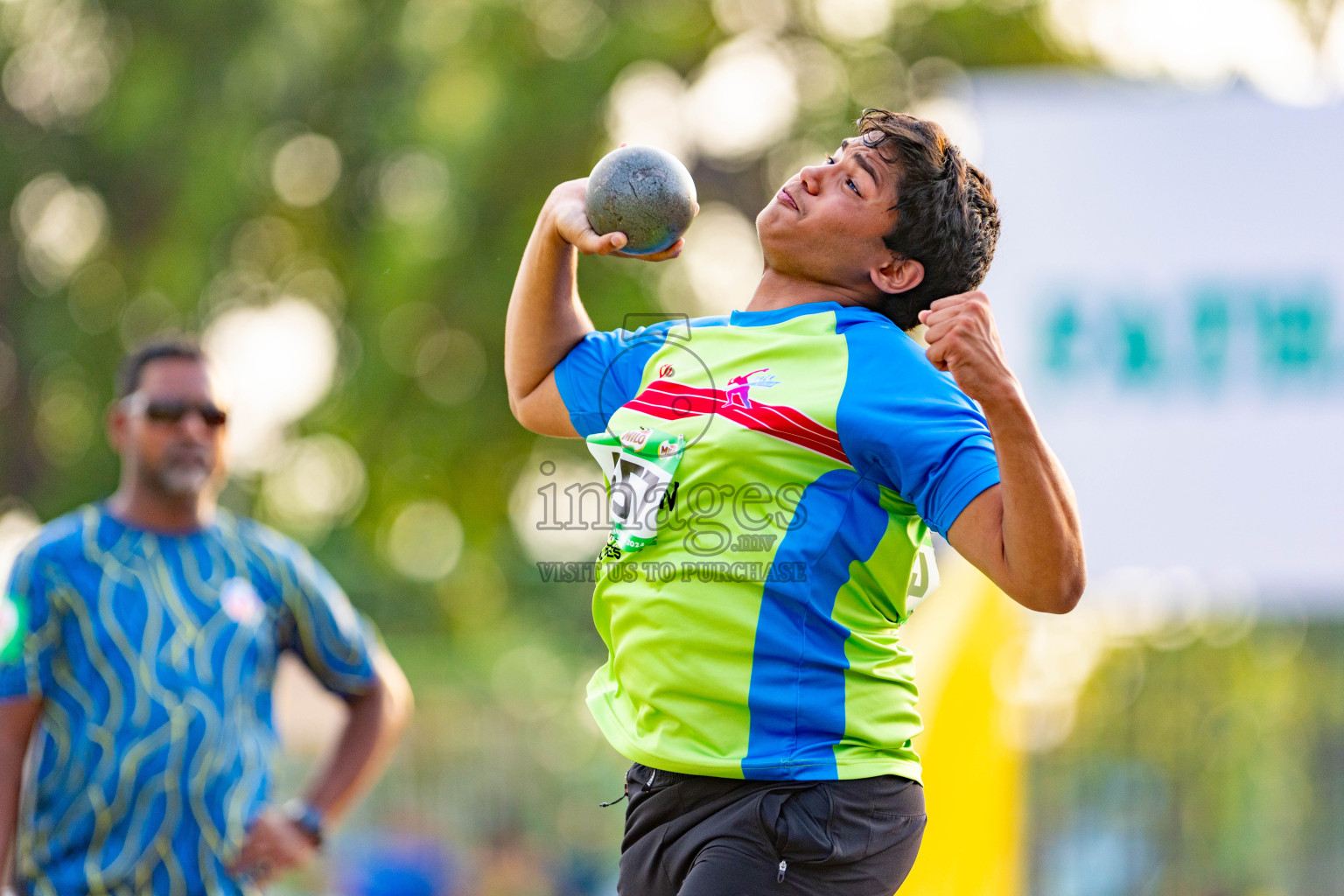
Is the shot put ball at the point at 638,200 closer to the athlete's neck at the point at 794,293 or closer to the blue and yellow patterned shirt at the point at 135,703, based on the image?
the athlete's neck at the point at 794,293

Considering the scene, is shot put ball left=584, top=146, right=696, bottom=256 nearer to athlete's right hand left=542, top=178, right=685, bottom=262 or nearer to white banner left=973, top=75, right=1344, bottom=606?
athlete's right hand left=542, top=178, right=685, bottom=262

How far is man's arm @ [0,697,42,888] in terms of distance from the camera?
4211 mm

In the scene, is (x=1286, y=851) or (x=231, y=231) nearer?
(x=1286, y=851)

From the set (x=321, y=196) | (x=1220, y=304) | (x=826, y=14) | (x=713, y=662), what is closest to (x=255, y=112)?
(x=321, y=196)

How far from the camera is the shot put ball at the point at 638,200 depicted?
2.86 meters

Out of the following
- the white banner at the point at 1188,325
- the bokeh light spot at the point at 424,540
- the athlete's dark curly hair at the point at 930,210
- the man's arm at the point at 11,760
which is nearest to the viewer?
the athlete's dark curly hair at the point at 930,210

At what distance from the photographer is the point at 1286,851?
8.94 m

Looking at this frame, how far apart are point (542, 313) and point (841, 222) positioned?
2.13 ft

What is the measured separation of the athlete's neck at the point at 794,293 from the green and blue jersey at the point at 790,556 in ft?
0.37

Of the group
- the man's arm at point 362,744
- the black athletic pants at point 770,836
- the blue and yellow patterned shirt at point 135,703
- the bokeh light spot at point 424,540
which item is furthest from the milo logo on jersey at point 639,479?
the bokeh light spot at point 424,540

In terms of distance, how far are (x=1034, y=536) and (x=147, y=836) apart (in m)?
2.97

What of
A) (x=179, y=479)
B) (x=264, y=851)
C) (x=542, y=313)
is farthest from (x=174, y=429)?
(x=542, y=313)

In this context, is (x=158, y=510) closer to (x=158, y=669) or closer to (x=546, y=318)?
(x=158, y=669)

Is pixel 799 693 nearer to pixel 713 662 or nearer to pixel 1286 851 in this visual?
pixel 713 662
